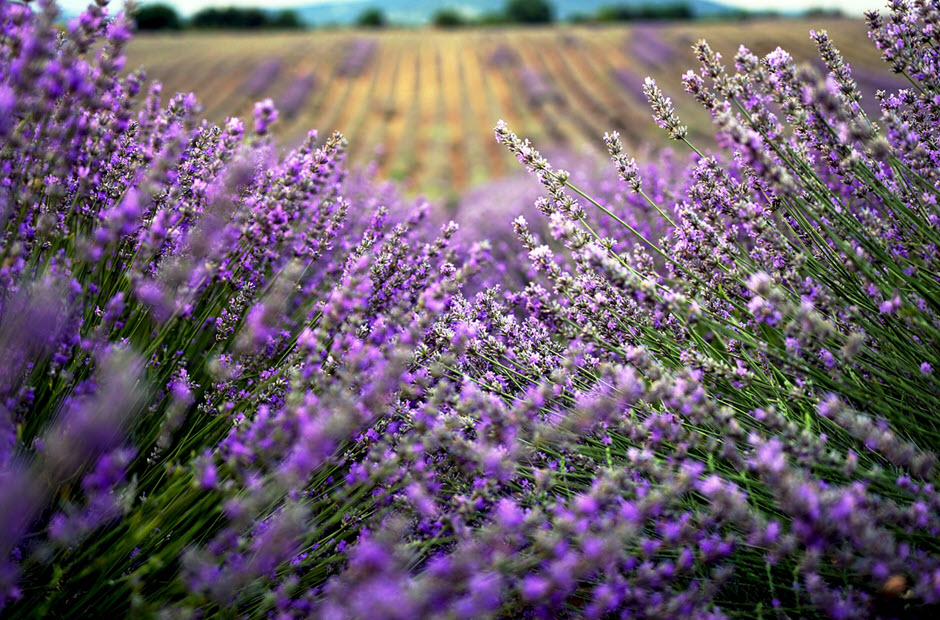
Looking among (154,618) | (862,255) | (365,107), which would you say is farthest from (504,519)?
(365,107)

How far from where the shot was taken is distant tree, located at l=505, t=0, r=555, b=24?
34.8 m

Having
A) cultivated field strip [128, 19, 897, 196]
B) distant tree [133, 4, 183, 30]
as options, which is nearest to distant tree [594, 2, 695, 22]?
cultivated field strip [128, 19, 897, 196]

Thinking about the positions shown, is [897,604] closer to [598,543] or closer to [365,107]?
[598,543]

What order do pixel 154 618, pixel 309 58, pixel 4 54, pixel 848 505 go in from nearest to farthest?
pixel 848 505 < pixel 154 618 < pixel 4 54 < pixel 309 58

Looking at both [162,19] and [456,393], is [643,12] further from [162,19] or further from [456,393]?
[456,393]

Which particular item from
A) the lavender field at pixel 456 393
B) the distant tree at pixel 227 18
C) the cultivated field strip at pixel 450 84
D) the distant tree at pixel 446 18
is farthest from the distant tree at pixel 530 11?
the lavender field at pixel 456 393

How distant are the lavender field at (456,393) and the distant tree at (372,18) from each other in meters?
36.8

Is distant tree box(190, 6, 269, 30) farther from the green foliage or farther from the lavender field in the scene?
the lavender field

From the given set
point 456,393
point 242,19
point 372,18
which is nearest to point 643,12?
point 372,18

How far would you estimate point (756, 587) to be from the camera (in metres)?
1.38

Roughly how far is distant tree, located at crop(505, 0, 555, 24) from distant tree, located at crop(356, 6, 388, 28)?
7232mm

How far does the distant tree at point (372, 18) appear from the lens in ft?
114

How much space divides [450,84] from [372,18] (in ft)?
57.4

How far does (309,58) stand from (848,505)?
25.1 meters
